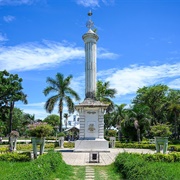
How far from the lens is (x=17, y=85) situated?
4012 centimetres

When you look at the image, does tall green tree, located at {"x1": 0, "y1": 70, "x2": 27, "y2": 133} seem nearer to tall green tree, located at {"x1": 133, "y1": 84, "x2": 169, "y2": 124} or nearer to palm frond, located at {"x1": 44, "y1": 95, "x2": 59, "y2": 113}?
palm frond, located at {"x1": 44, "y1": 95, "x2": 59, "y2": 113}

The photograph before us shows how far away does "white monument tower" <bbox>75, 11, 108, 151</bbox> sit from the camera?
23.6 m

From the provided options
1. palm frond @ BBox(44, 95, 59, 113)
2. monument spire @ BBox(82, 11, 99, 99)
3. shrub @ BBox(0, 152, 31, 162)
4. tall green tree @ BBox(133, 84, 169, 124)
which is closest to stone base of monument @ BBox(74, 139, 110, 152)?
monument spire @ BBox(82, 11, 99, 99)

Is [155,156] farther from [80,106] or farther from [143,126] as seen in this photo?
[143,126]

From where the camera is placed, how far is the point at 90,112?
963 inches

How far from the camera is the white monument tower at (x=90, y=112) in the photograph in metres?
23.6

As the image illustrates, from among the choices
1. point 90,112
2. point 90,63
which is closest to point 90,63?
point 90,63

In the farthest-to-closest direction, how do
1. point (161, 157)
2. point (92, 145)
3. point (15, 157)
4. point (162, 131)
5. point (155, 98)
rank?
point (155, 98)
point (92, 145)
point (162, 131)
point (15, 157)
point (161, 157)

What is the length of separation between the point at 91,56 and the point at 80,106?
5.17m

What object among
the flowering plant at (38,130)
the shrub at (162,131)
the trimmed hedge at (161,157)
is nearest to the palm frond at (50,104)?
the flowering plant at (38,130)

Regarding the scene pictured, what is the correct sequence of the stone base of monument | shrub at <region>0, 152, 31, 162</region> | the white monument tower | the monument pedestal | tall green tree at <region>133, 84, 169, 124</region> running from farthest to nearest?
tall green tree at <region>133, 84, 169, 124</region> → the monument pedestal → the white monument tower → the stone base of monument → shrub at <region>0, 152, 31, 162</region>

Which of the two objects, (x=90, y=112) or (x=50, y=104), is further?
(x=50, y=104)

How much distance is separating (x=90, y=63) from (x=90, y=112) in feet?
15.9

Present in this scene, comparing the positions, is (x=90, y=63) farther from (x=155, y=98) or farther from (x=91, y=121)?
(x=155, y=98)
